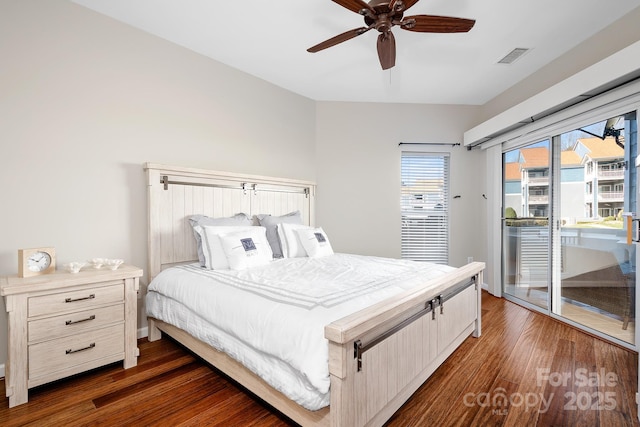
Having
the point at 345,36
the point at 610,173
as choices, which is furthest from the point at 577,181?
the point at 345,36

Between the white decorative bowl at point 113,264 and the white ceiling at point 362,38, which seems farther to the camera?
the white ceiling at point 362,38

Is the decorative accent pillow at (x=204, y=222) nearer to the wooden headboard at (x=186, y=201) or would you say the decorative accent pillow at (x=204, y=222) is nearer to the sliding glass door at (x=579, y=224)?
the wooden headboard at (x=186, y=201)

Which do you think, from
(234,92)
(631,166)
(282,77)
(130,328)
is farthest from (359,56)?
(130,328)

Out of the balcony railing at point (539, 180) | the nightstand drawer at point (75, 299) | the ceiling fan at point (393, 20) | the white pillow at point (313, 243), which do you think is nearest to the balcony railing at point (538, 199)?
the balcony railing at point (539, 180)

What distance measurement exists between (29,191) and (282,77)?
266cm

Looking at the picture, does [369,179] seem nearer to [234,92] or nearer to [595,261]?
[234,92]

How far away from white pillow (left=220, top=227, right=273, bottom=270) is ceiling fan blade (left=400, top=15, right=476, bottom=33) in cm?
200

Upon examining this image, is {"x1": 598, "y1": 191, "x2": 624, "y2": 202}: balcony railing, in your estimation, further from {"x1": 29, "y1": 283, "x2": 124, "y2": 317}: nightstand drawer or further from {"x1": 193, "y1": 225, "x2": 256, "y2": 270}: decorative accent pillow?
{"x1": 29, "y1": 283, "x2": 124, "y2": 317}: nightstand drawer

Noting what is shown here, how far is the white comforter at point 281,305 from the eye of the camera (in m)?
1.33

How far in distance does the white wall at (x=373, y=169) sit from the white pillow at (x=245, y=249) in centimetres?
166

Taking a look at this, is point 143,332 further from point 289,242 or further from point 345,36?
point 345,36

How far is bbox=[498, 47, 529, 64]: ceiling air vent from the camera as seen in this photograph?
2.95 metres

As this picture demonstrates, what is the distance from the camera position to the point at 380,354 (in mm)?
1467

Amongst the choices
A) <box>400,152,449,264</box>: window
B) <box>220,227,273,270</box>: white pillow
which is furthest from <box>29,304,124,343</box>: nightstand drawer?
<box>400,152,449,264</box>: window
